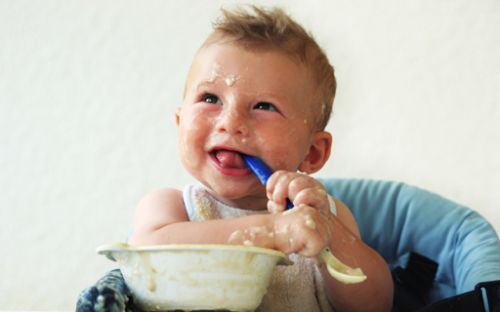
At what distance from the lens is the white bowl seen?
559 millimetres

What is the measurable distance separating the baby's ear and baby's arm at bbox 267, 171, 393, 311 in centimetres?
8

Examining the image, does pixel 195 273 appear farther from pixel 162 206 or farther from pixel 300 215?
pixel 162 206

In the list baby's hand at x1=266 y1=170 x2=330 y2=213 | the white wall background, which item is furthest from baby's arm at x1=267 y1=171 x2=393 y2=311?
the white wall background

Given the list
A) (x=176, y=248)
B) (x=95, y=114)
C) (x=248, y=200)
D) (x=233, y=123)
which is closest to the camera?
(x=176, y=248)

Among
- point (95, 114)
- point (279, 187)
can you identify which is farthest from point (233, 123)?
point (95, 114)

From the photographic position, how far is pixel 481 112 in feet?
5.06

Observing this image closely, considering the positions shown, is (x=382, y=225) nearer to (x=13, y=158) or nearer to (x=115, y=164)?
(x=115, y=164)

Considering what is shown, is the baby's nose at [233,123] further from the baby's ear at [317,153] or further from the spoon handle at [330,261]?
the baby's ear at [317,153]

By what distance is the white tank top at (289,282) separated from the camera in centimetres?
85

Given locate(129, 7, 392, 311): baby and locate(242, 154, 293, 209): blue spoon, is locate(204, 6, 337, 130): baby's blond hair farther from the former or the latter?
locate(242, 154, 293, 209): blue spoon

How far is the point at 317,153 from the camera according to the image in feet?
3.21

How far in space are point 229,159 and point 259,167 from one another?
0.05 metres

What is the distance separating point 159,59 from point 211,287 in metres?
1.13

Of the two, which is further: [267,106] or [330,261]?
[267,106]
